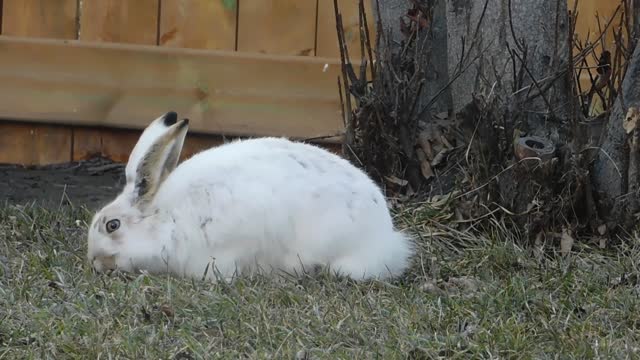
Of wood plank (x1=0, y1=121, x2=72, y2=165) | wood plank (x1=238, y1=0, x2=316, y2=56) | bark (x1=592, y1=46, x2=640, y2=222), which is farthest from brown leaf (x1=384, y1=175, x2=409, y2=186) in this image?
wood plank (x1=0, y1=121, x2=72, y2=165)

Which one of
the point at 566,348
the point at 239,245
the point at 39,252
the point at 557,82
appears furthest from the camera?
the point at 557,82

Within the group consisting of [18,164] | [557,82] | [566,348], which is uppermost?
[557,82]

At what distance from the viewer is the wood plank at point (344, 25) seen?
246 inches

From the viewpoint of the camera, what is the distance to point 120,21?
639 cm

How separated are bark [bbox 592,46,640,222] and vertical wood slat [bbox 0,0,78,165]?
112 inches

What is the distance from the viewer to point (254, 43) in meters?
6.39

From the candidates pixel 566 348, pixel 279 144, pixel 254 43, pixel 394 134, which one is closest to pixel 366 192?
pixel 279 144

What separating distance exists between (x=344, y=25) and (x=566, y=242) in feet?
7.06

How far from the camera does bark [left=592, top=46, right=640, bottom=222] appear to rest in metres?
4.55

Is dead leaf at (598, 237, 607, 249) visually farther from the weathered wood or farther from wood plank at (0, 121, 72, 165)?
wood plank at (0, 121, 72, 165)

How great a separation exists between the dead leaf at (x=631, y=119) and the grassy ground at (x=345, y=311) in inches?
16.6

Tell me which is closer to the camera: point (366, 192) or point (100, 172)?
point (366, 192)

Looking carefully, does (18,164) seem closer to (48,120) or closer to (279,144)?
(48,120)

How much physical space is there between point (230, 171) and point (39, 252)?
0.76 meters
